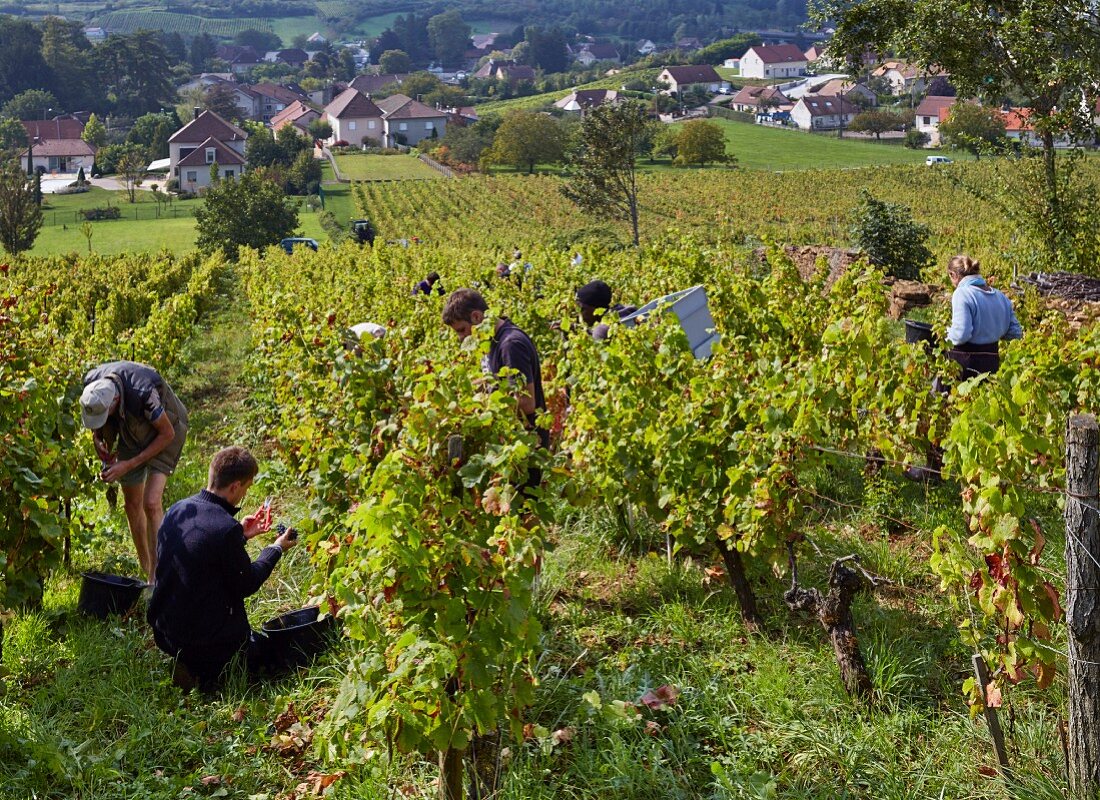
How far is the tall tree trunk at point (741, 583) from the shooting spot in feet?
15.0

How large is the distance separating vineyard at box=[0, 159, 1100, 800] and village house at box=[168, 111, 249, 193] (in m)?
73.9

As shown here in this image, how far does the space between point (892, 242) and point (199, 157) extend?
2778 inches

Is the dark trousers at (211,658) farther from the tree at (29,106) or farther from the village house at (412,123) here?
the tree at (29,106)

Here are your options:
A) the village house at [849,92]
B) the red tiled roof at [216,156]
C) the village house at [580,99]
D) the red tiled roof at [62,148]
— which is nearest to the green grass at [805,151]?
the village house at [849,92]

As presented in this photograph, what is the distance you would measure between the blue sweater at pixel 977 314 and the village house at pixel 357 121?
101791mm

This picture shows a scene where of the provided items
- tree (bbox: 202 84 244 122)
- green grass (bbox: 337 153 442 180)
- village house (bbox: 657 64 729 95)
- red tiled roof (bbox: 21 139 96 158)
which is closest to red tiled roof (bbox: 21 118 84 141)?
red tiled roof (bbox: 21 139 96 158)

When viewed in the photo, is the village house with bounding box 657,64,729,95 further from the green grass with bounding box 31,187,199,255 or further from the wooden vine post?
the wooden vine post

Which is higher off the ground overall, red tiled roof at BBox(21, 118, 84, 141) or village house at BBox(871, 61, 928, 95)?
village house at BBox(871, 61, 928, 95)

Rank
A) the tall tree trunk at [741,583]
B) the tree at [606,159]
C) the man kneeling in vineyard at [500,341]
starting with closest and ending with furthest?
1. the tall tree trunk at [741,583]
2. the man kneeling in vineyard at [500,341]
3. the tree at [606,159]

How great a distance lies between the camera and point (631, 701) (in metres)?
3.94

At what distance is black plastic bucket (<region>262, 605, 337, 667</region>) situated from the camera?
4445mm

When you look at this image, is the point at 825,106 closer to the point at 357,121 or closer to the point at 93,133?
the point at 357,121

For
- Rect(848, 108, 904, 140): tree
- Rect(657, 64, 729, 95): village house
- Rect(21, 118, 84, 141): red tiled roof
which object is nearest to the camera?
Rect(848, 108, 904, 140): tree

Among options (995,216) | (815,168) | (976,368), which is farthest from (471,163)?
(976,368)
